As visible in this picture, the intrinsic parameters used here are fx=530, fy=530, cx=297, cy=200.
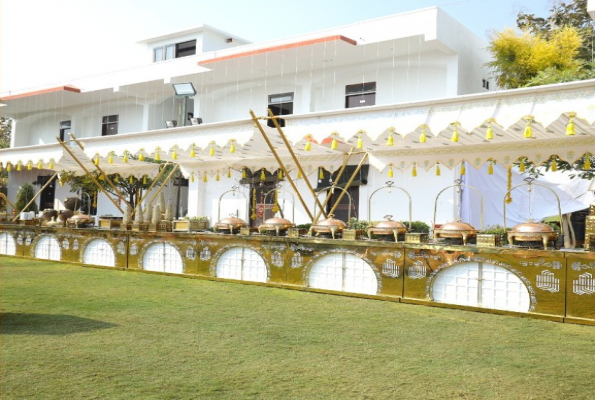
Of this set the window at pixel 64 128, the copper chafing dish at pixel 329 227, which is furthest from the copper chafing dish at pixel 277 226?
the window at pixel 64 128

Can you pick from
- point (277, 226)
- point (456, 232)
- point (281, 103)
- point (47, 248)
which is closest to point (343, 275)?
point (277, 226)

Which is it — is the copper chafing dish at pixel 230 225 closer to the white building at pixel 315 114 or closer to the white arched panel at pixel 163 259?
the white arched panel at pixel 163 259

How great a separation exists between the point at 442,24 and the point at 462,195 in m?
3.75

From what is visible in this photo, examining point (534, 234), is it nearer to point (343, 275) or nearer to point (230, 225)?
point (343, 275)

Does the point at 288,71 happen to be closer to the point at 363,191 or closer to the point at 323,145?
the point at 363,191

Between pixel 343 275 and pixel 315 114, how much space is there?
79.2 inches

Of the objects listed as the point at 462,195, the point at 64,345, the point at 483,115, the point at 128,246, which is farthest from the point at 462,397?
the point at 462,195

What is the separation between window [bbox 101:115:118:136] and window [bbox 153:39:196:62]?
2631 millimetres

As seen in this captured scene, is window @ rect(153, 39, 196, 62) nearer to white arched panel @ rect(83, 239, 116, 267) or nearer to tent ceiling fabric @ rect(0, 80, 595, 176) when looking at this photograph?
tent ceiling fabric @ rect(0, 80, 595, 176)

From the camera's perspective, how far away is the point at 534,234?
5207 mm

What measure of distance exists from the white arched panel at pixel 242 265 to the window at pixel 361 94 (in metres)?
7.15

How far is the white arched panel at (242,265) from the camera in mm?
6953

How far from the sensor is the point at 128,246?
8281mm

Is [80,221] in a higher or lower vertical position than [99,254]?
higher
